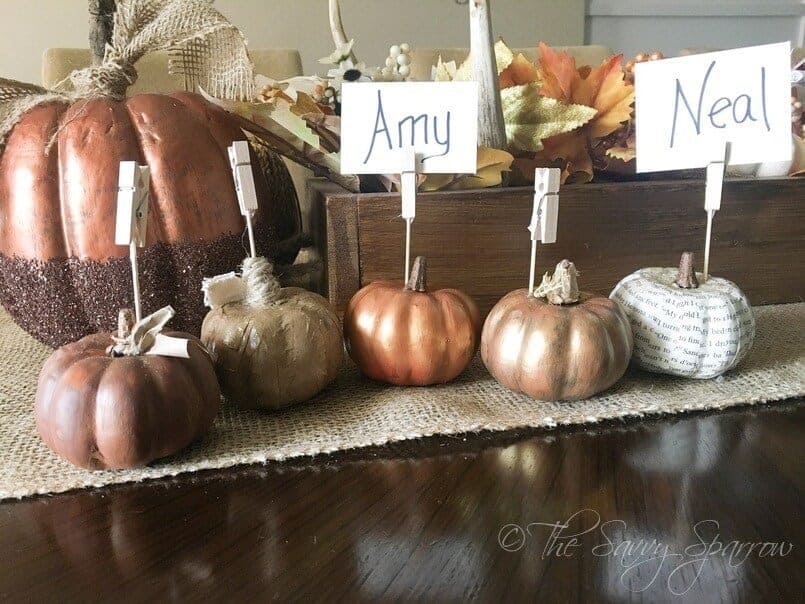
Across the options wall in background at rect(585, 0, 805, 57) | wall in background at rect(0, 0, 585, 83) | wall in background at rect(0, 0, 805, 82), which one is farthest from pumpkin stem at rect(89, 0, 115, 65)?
wall in background at rect(585, 0, 805, 57)

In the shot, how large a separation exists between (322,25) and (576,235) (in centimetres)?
152

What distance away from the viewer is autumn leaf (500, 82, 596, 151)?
75cm

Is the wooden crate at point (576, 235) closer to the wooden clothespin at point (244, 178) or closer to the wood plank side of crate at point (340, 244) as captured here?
the wood plank side of crate at point (340, 244)

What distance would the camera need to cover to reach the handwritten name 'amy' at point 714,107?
0.64m

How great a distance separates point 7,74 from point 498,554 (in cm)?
197

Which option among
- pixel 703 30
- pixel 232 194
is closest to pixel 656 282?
pixel 232 194

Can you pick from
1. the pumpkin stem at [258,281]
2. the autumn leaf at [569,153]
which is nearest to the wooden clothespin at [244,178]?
the pumpkin stem at [258,281]

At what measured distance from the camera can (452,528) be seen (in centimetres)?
41

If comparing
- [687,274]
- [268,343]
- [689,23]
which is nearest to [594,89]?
[687,274]

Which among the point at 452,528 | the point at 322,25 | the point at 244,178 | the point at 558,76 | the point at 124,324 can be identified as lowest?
the point at 452,528

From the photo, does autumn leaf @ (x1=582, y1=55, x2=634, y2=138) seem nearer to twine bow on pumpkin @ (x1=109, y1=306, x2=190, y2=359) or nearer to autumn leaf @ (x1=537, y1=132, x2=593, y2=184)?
autumn leaf @ (x1=537, y1=132, x2=593, y2=184)

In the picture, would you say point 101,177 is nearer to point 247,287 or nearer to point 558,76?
point 247,287

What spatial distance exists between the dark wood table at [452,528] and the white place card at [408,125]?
0.91 feet

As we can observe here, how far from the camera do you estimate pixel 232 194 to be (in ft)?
2.23
